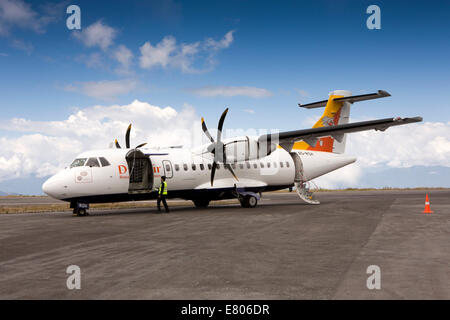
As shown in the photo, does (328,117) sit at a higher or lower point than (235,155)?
higher

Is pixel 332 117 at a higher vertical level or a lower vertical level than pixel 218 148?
higher

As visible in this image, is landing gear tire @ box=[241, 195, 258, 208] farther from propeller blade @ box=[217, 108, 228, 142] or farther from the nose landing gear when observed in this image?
the nose landing gear

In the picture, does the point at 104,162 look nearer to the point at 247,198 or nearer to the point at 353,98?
the point at 247,198

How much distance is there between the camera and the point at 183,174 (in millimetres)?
21406

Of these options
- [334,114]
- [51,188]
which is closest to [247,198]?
[334,114]

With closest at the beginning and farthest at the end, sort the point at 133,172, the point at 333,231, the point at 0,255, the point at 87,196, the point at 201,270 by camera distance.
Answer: the point at 201,270 < the point at 0,255 < the point at 333,231 < the point at 87,196 < the point at 133,172

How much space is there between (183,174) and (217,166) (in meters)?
2.17

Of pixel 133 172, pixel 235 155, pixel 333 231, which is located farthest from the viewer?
pixel 235 155

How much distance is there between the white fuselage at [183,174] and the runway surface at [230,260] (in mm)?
4428
